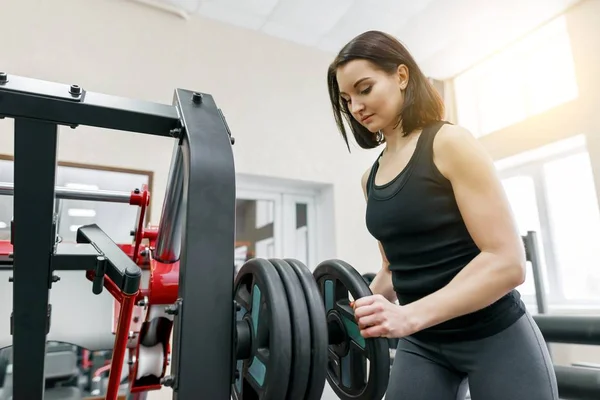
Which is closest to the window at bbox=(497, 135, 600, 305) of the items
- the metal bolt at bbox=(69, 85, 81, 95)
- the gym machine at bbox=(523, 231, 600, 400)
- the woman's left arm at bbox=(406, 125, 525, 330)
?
the gym machine at bbox=(523, 231, 600, 400)

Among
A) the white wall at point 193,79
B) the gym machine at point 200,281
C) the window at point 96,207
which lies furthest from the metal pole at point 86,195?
the white wall at point 193,79

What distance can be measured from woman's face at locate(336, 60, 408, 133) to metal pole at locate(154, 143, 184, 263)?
0.37m

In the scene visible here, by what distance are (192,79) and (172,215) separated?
1.90m

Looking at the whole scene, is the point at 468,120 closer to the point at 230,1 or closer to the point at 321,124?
the point at 321,124

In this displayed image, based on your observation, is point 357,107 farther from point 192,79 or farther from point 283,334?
point 192,79

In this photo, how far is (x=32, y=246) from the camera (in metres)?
A: 0.70

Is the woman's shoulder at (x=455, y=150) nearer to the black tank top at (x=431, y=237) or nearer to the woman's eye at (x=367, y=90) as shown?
the black tank top at (x=431, y=237)

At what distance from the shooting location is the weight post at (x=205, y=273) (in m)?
0.60

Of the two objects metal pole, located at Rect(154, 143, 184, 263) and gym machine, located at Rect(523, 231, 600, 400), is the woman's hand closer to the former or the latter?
metal pole, located at Rect(154, 143, 184, 263)

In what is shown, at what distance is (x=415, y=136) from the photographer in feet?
2.88

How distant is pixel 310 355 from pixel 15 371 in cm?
57

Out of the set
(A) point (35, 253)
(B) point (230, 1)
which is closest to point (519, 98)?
(B) point (230, 1)

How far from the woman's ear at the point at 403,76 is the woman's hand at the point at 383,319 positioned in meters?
0.47

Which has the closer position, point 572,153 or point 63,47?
point 63,47
